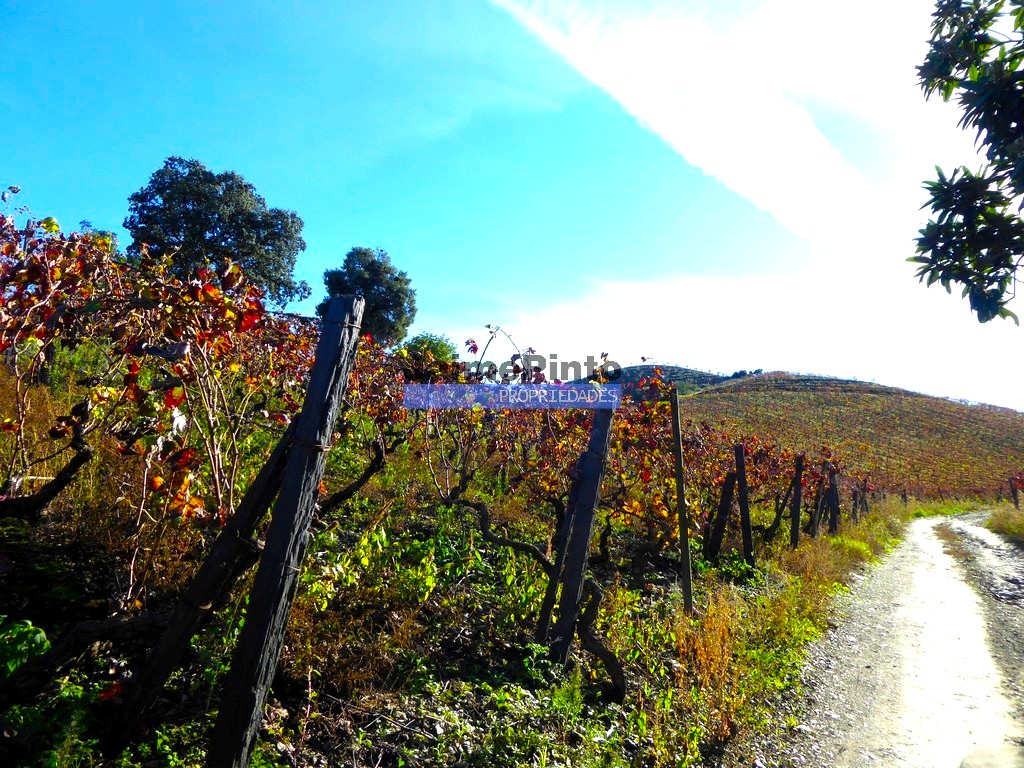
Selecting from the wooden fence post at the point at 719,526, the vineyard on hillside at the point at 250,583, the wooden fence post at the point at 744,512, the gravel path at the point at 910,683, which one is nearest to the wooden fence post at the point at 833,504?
the gravel path at the point at 910,683

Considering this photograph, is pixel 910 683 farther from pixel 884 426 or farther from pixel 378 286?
pixel 884 426

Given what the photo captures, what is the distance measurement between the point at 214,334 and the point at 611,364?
4900 millimetres

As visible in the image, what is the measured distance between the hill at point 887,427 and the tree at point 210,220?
767 inches

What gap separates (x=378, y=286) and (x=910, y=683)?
23.4 metres

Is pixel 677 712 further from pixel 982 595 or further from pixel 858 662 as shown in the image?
pixel 982 595

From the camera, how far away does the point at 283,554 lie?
2.14 metres

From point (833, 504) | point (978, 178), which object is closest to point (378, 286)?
point (833, 504)

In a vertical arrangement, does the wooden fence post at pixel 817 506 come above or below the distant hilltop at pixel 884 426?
below

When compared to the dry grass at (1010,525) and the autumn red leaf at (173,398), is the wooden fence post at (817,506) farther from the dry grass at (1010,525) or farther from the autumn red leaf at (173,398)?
the autumn red leaf at (173,398)

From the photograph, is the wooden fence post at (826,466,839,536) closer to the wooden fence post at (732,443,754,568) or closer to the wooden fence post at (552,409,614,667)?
the wooden fence post at (732,443,754,568)

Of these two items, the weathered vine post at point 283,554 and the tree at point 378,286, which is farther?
the tree at point 378,286

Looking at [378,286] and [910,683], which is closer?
[910,683]

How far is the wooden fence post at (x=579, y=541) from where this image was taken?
407cm

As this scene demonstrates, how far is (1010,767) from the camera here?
151 inches
